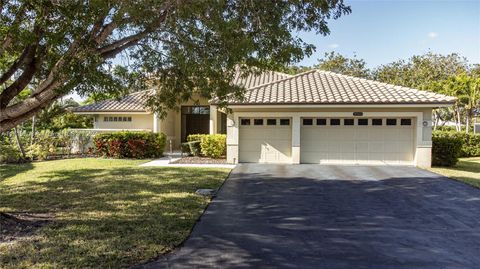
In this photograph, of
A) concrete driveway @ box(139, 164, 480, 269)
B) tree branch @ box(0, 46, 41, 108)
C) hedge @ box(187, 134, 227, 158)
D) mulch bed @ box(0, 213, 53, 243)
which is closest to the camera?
concrete driveway @ box(139, 164, 480, 269)

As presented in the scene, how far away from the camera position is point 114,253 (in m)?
5.33

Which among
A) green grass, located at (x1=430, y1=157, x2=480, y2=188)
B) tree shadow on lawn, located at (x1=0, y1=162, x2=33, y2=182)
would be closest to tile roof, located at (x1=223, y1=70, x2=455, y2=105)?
green grass, located at (x1=430, y1=157, x2=480, y2=188)

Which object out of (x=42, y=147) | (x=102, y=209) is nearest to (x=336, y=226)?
(x=102, y=209)

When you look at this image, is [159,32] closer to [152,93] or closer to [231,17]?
[231,17]

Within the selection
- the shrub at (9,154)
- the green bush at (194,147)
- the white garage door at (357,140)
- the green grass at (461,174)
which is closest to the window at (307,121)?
the white garage door at (357,140)

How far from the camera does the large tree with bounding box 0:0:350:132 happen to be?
249 inches

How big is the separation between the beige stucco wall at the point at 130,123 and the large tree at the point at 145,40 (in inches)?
522

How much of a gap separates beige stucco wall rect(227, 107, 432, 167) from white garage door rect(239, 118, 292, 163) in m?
0.35

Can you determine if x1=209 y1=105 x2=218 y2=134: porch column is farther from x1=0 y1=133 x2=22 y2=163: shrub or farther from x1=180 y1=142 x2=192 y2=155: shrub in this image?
x1=0 y1=133 x2=22 y2=163: shrub

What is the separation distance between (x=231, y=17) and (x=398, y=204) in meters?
6.06

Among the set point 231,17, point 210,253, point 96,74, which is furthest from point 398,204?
point 96,74

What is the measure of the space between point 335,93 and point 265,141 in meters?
4.01

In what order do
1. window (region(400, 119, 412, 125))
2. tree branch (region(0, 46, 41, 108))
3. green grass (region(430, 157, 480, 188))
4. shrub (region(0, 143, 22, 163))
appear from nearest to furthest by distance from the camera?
tree branch (region(0, 46, 41, 108))
green grass (region(430, 157, 480, 188))
window (region(400, 119, 412, 125))
shrub (region(0, 143, 22, 163))

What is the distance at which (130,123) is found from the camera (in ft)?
73.8
